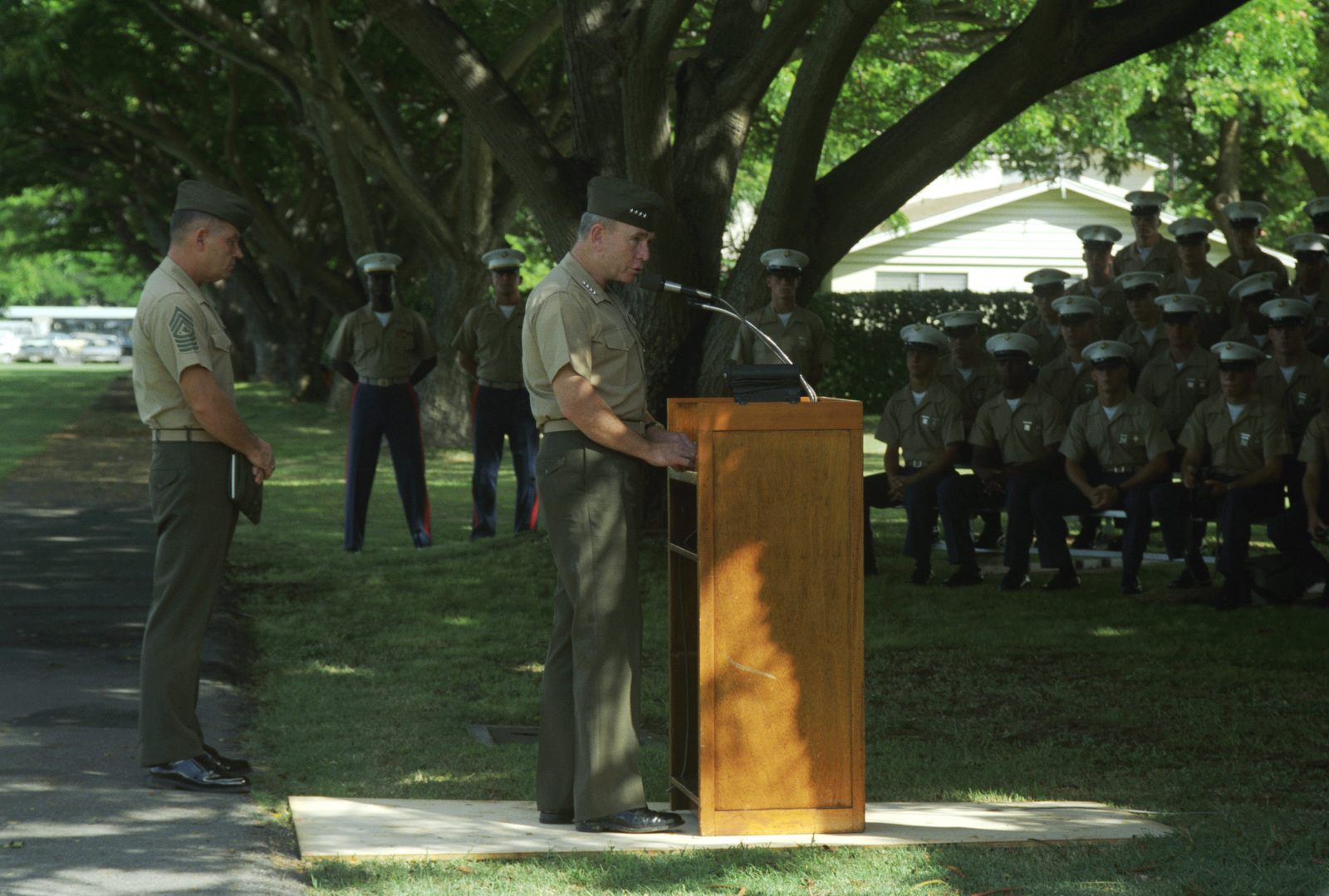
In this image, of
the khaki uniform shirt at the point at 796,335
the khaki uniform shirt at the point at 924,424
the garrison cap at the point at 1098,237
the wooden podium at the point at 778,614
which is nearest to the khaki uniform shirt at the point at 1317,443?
the khaki uniform shirt at the point at 924,424

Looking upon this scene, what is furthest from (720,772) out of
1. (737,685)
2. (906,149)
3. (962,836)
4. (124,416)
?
(124,416)

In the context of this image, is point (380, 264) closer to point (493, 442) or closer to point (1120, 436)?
point (493, 442)

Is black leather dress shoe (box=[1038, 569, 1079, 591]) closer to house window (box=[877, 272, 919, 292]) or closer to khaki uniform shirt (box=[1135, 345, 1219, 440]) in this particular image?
khaki uniform shirt (box=[1135, 345, 1219, 440])

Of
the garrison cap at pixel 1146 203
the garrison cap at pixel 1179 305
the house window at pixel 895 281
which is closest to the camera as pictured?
the garrison cap at pixel 1179 305

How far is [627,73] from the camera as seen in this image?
9.55 metres

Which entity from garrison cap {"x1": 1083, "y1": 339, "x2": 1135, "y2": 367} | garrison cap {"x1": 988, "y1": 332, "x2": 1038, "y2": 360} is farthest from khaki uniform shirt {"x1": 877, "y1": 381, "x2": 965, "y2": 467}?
garrison cap {"x1": 1083, "y1": 339, "x2": 1135, "y2": 367}

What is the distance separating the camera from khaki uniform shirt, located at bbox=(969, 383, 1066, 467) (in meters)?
10.3

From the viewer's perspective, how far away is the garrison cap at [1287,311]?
31.1 feet

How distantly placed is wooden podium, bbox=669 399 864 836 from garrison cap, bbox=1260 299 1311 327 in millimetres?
5901

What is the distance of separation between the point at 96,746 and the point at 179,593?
0.91 meters

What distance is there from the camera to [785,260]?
32.2 feet

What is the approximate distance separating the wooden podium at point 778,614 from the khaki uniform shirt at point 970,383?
6.55 m

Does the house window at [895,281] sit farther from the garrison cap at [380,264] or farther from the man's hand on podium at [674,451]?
the man's hand on podium at [674,451]

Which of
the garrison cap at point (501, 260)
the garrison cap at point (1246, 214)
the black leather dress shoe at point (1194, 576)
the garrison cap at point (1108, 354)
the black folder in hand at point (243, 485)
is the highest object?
the garrison cap at point (1246, 214)
